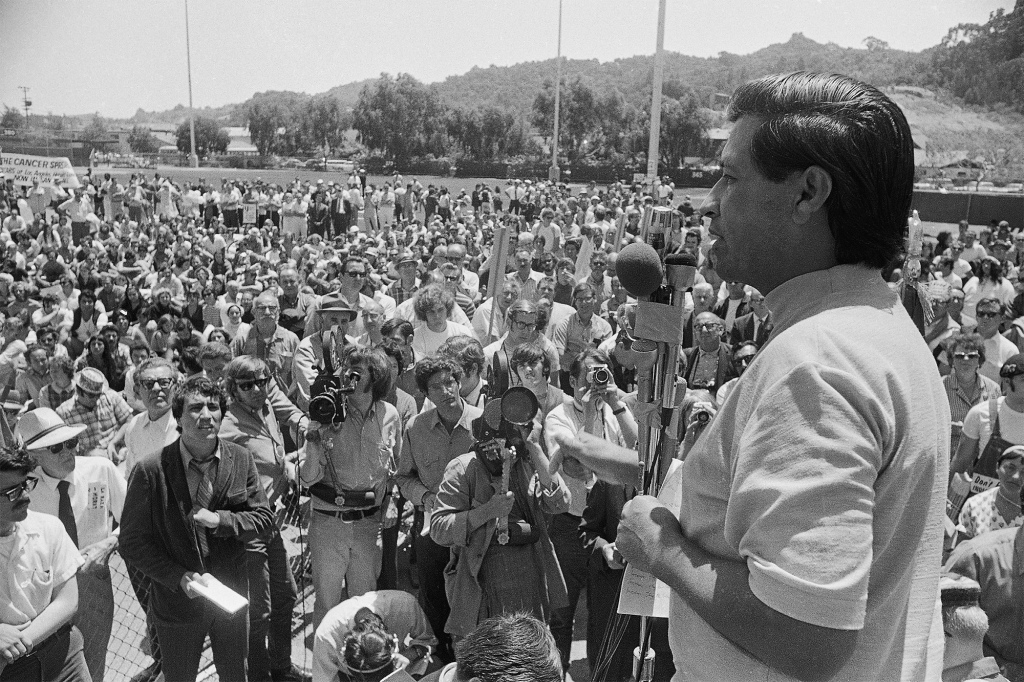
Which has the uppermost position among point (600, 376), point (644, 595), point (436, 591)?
point (644, 595)

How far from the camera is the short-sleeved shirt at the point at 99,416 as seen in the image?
604 centimetres

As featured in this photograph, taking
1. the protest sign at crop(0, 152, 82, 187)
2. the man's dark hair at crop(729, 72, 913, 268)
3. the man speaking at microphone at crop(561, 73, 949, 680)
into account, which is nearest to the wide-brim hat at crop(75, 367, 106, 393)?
the man speaking at microphone at crop(561, 73, 949, 680)

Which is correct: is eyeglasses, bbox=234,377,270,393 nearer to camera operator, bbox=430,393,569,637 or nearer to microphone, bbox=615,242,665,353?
camera operator, bbox=430,393,569,637

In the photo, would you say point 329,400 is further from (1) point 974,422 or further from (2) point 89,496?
(1) point 974,422

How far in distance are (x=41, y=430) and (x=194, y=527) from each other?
1268 millimetres

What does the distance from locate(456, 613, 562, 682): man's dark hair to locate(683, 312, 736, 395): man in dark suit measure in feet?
12.9

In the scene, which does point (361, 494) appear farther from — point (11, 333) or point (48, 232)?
point (48, 232)

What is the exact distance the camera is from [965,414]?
20.4 ft

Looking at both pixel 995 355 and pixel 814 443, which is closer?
pixel 814 443

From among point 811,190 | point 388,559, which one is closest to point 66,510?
point 388,559

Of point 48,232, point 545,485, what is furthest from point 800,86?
point 48,232

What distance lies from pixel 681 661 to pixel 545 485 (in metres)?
3.05

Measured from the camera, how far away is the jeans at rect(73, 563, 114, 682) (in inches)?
167

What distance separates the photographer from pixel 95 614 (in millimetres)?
4312
